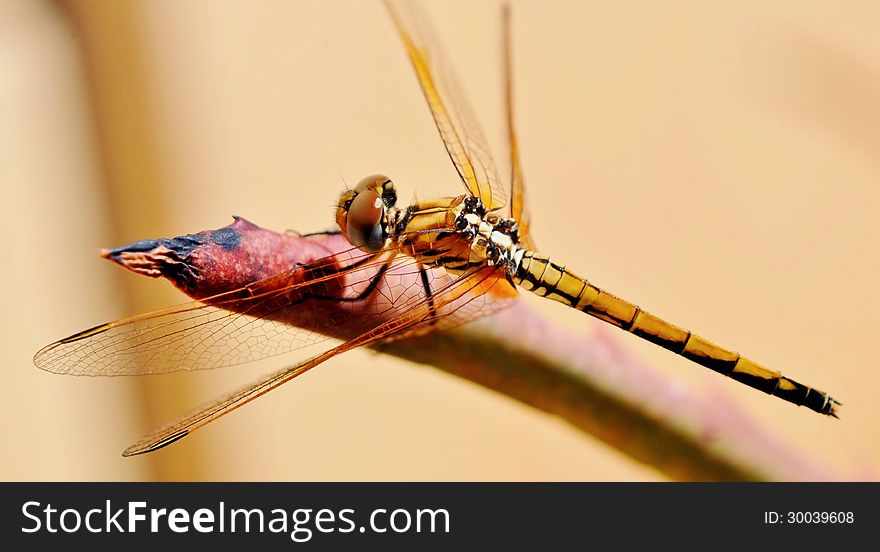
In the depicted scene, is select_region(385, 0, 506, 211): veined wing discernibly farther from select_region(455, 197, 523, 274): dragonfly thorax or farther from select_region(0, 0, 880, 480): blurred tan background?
select_region(0, 0, 880, 480): blurred tan background

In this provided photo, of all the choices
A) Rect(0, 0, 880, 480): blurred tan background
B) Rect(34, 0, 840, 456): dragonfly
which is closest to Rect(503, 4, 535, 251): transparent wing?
Rect(34, 0, 840, 456): dragonfly

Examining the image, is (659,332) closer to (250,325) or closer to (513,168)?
(513,168)

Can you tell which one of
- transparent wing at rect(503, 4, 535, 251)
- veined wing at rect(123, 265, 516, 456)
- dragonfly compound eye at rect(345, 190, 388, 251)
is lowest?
veined wing at rect(123, 265, 516, 456)

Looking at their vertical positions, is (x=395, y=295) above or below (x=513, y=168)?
below

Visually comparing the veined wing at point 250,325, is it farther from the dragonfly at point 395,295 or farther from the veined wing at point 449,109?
the veined wing at point 449,109

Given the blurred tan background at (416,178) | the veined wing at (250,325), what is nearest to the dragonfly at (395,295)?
the veined wing at (250,325)

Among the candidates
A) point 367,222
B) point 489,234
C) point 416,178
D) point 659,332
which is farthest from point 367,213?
point 416,178

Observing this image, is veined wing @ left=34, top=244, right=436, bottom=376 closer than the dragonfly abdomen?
Yes
